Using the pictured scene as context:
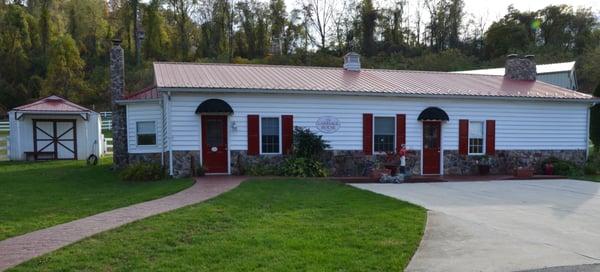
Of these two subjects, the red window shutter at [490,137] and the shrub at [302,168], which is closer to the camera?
the shrub at [302,168]

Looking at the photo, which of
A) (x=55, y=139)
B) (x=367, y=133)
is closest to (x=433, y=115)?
(x=367, y=133)

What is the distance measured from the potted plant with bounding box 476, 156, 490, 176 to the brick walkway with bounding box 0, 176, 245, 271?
33.3 ft

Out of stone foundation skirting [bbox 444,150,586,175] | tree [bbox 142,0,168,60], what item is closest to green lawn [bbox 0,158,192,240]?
stone foundation skirting [bbox 444,150,586,175]

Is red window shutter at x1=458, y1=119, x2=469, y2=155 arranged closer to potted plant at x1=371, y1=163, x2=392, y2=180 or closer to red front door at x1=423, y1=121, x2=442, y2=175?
red front door at x1=423, y1=121, x2=442, y2=175

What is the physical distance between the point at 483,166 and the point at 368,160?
173 inches

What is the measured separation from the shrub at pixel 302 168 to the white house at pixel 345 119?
0.58 metres

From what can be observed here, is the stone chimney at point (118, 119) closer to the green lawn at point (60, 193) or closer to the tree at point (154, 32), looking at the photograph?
the green lawn at point (60, 193)

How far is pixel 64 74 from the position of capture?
3522 centimetres

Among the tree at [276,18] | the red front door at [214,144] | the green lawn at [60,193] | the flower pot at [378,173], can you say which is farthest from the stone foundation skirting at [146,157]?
the tree at [276,18]

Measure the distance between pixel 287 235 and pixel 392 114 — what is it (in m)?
10.3

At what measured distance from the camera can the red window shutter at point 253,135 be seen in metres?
15.0

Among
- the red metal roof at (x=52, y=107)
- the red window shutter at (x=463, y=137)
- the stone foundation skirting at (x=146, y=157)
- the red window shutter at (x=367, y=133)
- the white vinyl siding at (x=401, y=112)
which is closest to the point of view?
the white vinyl siding at (x=401, y=112)

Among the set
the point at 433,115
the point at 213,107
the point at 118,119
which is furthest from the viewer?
the point at 118,119

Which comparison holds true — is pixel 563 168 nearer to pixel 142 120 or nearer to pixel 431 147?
pixel 431 147
